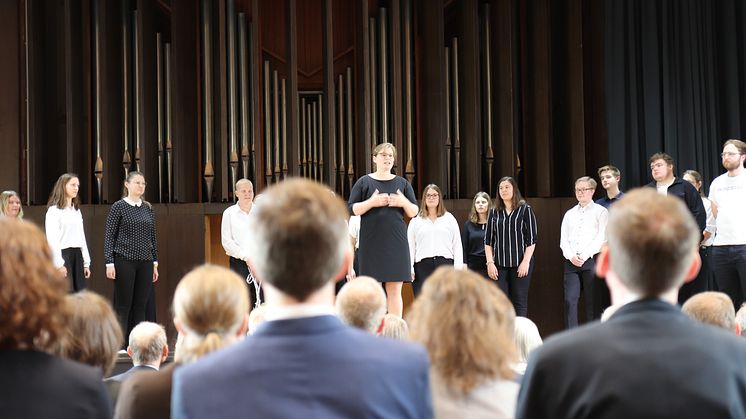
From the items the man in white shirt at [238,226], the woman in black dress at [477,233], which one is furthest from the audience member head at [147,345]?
the woman in black dress at [477,233]

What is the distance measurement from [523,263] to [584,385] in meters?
4.89

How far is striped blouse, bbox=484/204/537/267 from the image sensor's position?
6.20 metres

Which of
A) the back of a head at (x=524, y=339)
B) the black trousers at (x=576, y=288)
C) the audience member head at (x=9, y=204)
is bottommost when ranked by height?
the black trousers at (x=576, y=288)

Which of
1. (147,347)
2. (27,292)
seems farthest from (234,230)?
(27,292)

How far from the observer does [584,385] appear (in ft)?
4.40

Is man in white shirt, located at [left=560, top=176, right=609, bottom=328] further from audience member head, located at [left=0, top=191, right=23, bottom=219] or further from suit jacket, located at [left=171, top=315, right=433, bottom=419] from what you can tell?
suit jacket, located at [left=171, top=315, right=433, bottom=419]

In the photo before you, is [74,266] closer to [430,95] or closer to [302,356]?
[430,95]

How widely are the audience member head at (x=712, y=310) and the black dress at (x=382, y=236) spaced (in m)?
2.46

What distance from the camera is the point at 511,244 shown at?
244 inches

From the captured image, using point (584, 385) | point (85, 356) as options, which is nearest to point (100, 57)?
point (85, 356)

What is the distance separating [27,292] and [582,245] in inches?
204

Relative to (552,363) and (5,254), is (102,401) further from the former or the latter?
(552,363)

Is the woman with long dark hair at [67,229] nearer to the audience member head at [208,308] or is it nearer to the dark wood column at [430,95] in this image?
the dark wood column at [430,95]

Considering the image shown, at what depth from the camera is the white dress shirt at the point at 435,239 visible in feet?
20.4
